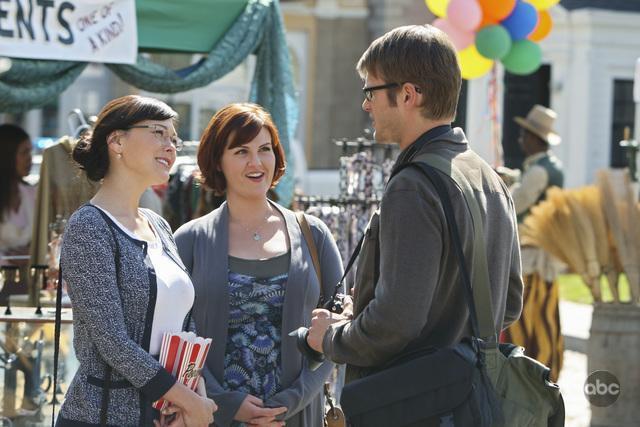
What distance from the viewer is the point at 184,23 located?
692 centimetres

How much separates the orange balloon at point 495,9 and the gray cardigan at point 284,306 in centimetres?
498

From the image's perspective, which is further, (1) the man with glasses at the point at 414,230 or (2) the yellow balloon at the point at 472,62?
(2) the yellow balloon at the point at 472,62

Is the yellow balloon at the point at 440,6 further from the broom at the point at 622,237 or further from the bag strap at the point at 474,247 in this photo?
the bag strap at the point at 474,247

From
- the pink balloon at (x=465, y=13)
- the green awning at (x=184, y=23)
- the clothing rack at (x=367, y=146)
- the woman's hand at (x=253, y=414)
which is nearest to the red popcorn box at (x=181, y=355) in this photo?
the woman's hand at (x=253, y=414)

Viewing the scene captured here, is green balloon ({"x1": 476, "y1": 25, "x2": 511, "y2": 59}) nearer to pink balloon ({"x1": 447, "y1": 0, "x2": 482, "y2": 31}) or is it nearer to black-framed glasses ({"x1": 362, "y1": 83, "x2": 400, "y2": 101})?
pink balloon ({"x1": 447, "y1": 0, "x2": 482, "y2": 31})

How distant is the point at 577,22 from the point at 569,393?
12.2 metres

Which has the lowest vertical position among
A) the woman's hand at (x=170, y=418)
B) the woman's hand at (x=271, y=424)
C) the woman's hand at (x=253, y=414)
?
the woman's hand at (x=271, y=424)

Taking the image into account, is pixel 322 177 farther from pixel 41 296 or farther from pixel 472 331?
pixel 472 331

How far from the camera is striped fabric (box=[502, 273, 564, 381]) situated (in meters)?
8.12

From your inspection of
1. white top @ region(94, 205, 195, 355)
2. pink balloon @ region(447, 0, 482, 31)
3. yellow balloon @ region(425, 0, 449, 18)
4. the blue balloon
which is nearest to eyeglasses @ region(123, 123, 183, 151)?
white top @ region(94, 205, 195, 355)

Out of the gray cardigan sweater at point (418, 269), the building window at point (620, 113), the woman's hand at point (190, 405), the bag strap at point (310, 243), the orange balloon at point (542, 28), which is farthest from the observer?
the building window at point (620, 113)

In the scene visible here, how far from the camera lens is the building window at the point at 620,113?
67.4ft

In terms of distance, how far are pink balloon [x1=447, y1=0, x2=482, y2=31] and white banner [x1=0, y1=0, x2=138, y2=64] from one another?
2.67 m

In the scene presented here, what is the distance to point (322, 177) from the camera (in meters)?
16.8
